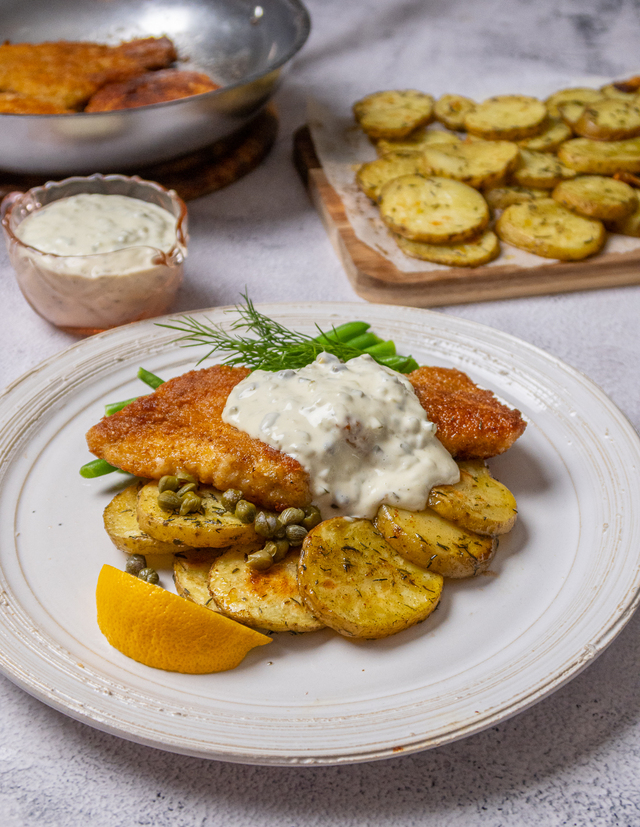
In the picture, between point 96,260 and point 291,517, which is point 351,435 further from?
point 96,260

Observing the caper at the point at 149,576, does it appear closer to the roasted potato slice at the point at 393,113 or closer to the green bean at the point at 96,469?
the green bean at the point at 96,469

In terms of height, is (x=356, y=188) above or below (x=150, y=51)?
below

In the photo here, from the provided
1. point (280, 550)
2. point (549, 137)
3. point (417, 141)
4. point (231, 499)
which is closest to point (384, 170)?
point (417, 141)

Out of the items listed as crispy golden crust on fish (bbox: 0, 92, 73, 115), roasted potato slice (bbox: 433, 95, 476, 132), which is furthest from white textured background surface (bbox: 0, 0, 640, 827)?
roasted potato slice (bbox: 433, 95, 476, 132)

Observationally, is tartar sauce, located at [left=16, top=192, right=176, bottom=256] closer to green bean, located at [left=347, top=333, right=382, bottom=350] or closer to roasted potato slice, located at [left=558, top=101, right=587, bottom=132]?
green bean, located at [left=347, top=333, right=382, bottom=350]

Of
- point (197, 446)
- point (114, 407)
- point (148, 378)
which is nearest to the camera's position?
point (197, 446)

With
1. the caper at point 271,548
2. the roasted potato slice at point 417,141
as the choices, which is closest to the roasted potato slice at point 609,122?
the roasted potato slice at point 417,141
